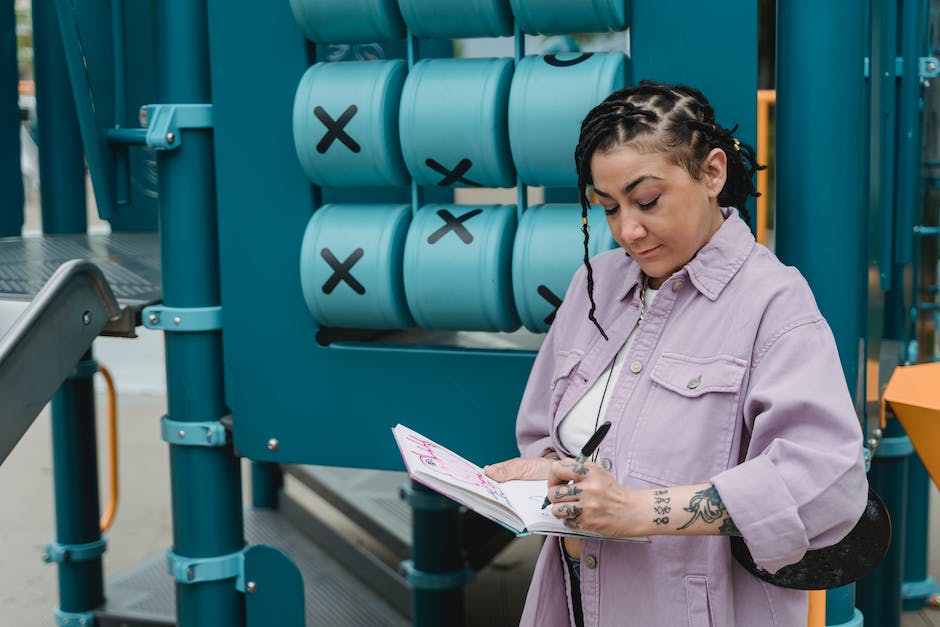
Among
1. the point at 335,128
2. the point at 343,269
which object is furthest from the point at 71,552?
the point at 335,128

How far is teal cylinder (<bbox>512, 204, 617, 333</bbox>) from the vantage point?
2.33 metres

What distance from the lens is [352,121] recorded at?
2.47m

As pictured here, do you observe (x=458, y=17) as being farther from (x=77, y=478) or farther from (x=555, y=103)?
(x=77, y=478)

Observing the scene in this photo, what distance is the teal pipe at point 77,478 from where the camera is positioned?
12.2ft

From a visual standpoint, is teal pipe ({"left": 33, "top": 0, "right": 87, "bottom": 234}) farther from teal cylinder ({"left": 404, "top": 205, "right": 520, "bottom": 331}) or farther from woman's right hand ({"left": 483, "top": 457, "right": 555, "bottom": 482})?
woman's right hand ({"left": 483, "top": 457, "right": 555, "bottom": 482})

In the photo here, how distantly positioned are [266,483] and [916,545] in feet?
7.57

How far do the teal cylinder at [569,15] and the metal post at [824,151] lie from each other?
29 centimetres

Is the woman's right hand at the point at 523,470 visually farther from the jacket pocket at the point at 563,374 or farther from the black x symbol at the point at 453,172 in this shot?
the black x symbol at the point at 453,172

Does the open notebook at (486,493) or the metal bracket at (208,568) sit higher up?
the open notebook at (486,493)

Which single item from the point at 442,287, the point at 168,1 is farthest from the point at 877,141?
the point at 168,1

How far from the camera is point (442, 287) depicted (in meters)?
2.44

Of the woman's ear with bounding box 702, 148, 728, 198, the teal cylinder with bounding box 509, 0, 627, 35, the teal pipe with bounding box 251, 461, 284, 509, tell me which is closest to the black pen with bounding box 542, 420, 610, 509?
the woman's ear with bounding box 702, 148, 728, 198

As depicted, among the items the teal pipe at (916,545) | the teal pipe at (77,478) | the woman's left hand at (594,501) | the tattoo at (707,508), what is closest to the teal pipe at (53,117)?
the teal pipe at (77,478)

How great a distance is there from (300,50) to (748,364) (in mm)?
1339
